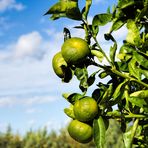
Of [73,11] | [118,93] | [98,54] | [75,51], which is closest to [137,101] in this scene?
[118,93]

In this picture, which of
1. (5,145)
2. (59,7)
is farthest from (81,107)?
(5,145)

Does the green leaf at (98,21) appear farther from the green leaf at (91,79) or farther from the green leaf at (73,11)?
the green leaf at (91,79)

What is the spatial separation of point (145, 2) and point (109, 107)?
2.26ft

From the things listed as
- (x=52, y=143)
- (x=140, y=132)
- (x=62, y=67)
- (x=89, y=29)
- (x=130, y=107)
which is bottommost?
(x=52, y=143)

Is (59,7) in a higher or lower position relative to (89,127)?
higher

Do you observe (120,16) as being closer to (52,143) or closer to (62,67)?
(62,67)

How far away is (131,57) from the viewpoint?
9.04ft

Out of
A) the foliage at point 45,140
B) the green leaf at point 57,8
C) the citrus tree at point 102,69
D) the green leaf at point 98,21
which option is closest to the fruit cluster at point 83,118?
the citrus tree at point 102,69

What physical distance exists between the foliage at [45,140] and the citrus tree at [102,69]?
25544 millimetres

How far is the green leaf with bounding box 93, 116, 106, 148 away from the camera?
2539 millimetres

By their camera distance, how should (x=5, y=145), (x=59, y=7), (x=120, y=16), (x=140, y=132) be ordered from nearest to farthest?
(x=59, y=7), (x=120, y=16), (x=140, y=132), (x=5, y=145)

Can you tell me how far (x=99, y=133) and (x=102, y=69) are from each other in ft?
1.28

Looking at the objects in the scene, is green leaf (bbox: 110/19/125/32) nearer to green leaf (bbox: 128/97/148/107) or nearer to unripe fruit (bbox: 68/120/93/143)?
green leaf (bbox: 128/97/148/107)

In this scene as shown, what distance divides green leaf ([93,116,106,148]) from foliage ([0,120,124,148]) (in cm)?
2566
